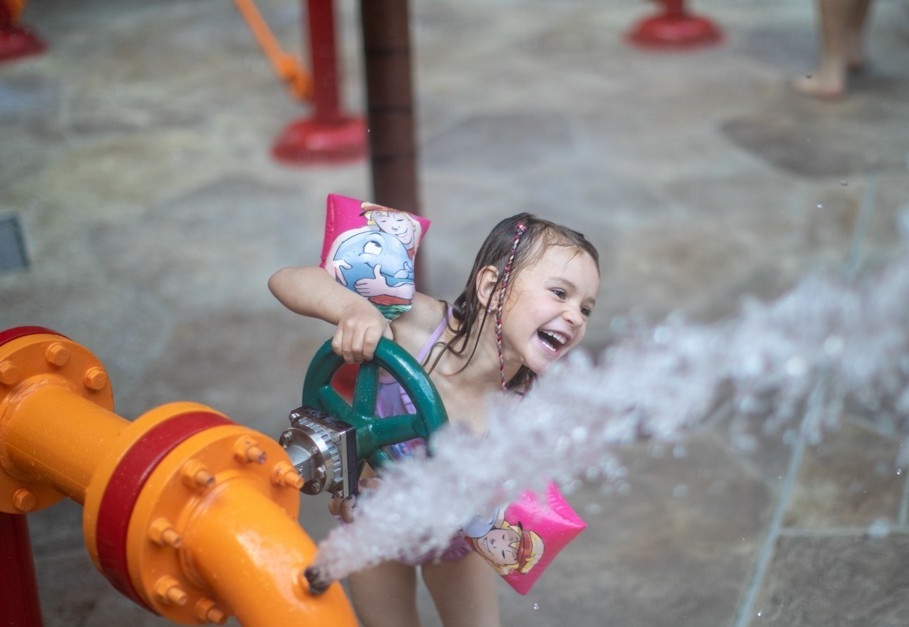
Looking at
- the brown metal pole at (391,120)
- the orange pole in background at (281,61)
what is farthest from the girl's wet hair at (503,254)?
the orange pole in background at (281,61)

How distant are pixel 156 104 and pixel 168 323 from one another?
1.54 metres

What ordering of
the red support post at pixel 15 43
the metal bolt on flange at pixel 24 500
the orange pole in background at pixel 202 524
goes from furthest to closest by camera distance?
the red support post at pixel 15 43 → the metal bolt on flange at pixel 24 500 → the orange pole in background at pixel 202 524

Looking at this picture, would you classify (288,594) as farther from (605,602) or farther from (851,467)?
(851,467)

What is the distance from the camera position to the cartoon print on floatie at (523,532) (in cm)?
119

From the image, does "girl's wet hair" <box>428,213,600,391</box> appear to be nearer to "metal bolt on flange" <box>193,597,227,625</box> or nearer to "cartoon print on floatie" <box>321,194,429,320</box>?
"cartoon print on floatie" <box>321,194,429,320</box>

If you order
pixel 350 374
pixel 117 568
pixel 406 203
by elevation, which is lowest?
pixel 350 374

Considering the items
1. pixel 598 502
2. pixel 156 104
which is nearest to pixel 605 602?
pixel 598 502

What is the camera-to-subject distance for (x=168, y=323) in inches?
101

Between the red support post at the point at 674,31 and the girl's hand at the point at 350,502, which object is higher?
the girl's hand at the point at 350,502

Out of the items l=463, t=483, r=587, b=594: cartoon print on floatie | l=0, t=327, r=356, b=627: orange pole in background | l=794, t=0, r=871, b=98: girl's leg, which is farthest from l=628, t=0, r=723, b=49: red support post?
l=0, t=327, r=356, b=627: orange pole in background

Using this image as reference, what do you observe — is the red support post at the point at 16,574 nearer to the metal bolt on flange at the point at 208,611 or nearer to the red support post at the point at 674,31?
the metal bolt on flange at the point at 208,611

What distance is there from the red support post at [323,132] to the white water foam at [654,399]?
→ 125 cm

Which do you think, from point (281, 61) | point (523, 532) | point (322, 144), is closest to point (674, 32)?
point (281, 61)

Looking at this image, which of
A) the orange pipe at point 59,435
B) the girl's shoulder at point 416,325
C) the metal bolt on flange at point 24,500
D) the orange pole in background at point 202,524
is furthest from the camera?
the girl's shoulder at point 416,325
